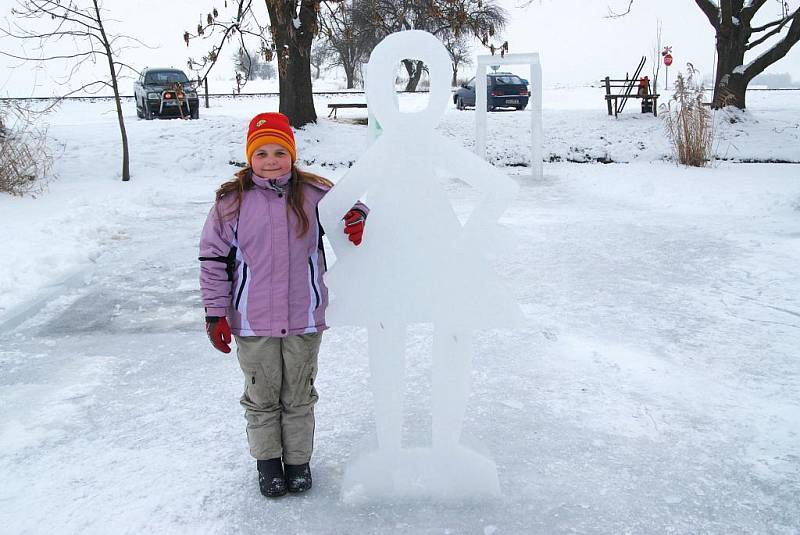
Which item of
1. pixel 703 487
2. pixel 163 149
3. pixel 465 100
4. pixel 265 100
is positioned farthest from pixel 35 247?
pixel 265 100

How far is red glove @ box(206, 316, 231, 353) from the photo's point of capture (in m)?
2.56

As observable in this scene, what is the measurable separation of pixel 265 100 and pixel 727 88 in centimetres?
1899

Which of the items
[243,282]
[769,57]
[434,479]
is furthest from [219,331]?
[769,57]

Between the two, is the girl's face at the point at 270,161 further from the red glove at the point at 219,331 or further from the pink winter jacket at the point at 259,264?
the red glove at the point at 219,331

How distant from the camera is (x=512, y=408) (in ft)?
11.7

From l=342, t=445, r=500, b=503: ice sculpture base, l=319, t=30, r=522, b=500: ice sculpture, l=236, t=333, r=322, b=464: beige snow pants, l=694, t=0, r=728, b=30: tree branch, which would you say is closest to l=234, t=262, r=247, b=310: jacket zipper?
l=236, t=333, r=322, b=464: beige snow pants

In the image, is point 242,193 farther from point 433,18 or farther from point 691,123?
point 433,18

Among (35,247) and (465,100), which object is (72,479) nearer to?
(35,247)

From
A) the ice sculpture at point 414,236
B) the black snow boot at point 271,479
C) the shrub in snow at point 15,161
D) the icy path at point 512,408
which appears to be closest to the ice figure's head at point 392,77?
the ice sculpture at point 414,236

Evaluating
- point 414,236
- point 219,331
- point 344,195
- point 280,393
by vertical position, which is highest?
point 344,195

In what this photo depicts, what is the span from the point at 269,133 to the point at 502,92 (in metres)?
22.3

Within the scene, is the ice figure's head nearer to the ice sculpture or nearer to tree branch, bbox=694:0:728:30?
the ice sculpture

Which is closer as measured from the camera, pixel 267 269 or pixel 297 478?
pixel 267 269

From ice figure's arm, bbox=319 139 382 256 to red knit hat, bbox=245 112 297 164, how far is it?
23cm
